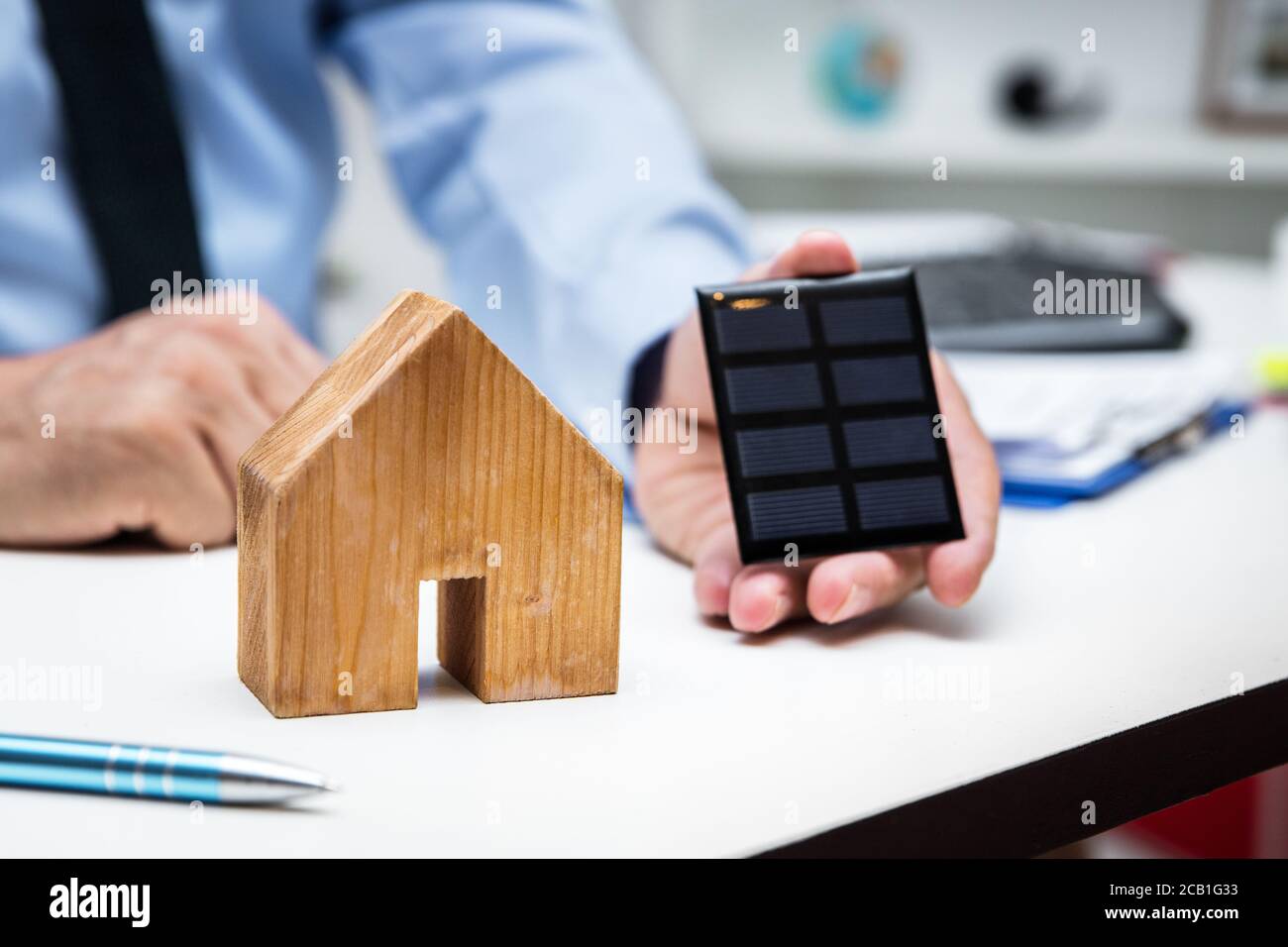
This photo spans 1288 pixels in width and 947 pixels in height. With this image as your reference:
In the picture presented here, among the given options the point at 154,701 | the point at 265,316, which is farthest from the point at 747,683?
the point at 265,316

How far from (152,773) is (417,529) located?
120 millimetres

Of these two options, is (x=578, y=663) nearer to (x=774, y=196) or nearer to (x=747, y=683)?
(x=747, y=683)

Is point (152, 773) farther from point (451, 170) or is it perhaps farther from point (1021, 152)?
point (1021, 152)

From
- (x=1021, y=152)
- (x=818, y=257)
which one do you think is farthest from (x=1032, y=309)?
(x=1021, y=152)

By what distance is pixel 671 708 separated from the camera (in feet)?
1.61

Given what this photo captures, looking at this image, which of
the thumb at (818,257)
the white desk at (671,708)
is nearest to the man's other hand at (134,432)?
the white desk at (671,708)

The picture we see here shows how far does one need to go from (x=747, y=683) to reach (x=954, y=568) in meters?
0.13

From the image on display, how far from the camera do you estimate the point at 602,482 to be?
1.65 ft

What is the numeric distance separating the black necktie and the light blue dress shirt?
0.02 meters

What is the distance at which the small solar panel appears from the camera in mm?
575

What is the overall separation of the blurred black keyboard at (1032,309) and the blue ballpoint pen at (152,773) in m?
0.80

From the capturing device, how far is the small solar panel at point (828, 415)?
1.89 ft

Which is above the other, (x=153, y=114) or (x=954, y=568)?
(x=153, y=114)

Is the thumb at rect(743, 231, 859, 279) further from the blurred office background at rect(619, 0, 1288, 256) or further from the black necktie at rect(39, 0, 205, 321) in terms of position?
the blurred office background at rect(619, 0, 1288, 256)
